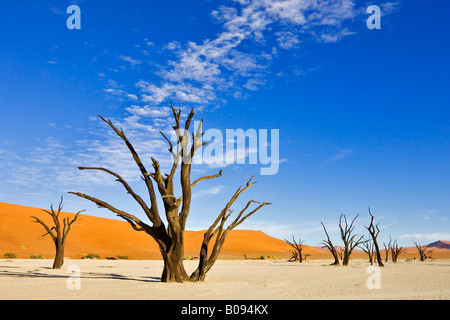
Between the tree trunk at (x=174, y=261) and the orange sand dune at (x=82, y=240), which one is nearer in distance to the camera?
the tree trunk at (x=174, y=261)

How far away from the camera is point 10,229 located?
56781 millimetres

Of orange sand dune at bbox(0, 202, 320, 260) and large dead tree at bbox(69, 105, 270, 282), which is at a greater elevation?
large dead tree at bbox(69, 105, 270, 282)

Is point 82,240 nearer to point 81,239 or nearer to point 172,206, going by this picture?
point 81,239

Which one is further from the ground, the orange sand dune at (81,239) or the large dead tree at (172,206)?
the large dead tree at (172,206)

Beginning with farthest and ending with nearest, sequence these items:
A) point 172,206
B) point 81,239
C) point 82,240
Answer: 1. point 81,239
2. point 82,240
3. point 172,206

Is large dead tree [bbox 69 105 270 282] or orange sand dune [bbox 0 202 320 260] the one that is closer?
large dead tree [bbox 69 105 270 282]

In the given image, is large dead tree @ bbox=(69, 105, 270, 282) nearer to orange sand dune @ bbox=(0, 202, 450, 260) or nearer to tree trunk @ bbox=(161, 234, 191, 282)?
tree trunk @ bbox=(161, 234, 191, 282)

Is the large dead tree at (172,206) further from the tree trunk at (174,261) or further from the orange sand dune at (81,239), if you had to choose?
the orange sand dune at (81,239)

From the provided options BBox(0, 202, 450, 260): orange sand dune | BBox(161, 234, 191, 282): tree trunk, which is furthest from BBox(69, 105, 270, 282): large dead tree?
BBox(0, 202, 450, 260): orange sand dune

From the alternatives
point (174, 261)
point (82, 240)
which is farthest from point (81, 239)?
point (174, 261)

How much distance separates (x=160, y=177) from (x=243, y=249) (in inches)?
3084

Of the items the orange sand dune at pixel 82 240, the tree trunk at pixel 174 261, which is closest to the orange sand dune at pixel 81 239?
the orange sand dune at pixel 82 240

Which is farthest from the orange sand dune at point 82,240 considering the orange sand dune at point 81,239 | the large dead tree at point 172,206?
the large dead tree at point 172,206
